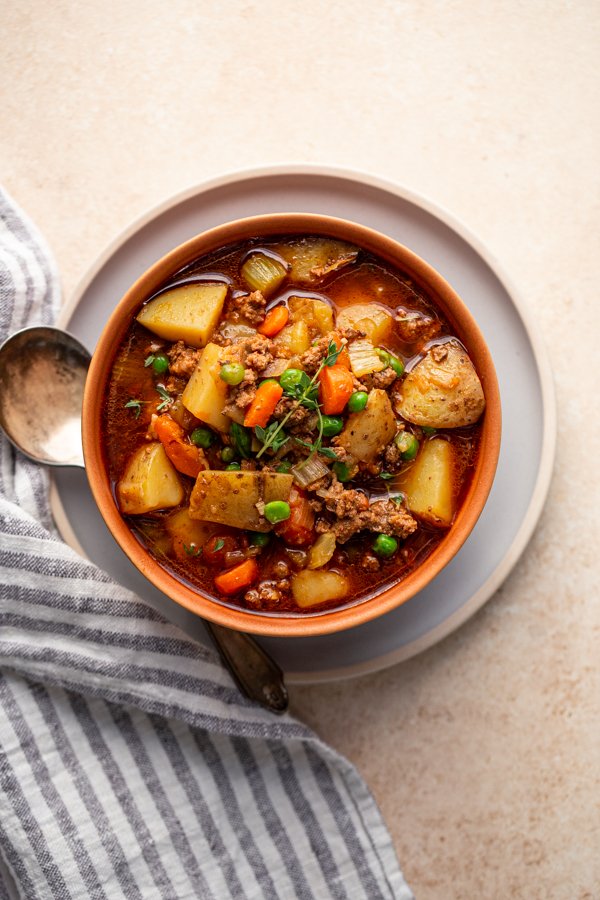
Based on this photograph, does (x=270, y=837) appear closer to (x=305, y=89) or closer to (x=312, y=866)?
(x=312, y=866)

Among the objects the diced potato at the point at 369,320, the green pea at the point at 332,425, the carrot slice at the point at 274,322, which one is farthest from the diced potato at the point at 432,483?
the carrot slice at the point at 274,322

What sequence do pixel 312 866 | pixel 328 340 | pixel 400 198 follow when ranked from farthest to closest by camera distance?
1. pixel 312 866
2. pixel 400 198
3. pixel 328 340

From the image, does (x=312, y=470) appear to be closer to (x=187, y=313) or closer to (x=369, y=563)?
(x=369, y=563)

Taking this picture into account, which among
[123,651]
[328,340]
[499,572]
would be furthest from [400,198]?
[123,651]

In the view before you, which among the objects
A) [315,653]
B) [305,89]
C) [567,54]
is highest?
[567,54]

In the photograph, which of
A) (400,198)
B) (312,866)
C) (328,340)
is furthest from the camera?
(312,866)

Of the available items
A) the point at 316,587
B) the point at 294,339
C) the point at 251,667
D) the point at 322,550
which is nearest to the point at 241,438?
the point at 294,339

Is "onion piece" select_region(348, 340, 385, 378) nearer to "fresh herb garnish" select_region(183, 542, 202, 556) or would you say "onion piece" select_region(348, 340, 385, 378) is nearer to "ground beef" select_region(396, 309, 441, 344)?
"ground beef" select_region(396, 309, 441, 344)

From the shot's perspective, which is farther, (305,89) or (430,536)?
(305,89)
